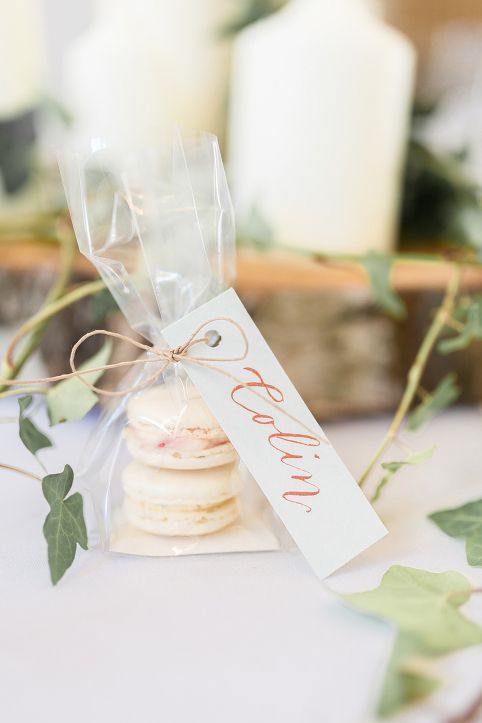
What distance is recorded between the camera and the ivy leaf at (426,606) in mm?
369

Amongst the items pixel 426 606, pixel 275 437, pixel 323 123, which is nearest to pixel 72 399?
pixel 275 437

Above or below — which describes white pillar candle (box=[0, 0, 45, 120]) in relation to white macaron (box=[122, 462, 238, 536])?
above

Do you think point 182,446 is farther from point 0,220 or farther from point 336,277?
point 0,220

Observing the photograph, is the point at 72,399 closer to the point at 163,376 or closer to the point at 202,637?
the point at 163,376

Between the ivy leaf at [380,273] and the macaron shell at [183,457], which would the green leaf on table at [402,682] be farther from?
the ivy leaf at [380,273]

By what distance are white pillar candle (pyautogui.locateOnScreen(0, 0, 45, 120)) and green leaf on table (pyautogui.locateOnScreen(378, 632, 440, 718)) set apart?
33.5 inches

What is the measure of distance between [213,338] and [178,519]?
121 millimetres

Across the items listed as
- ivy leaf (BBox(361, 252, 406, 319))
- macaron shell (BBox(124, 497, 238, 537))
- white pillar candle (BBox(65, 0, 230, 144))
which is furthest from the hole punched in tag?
white pillar candle (BBox(65, 0, 230, 144))

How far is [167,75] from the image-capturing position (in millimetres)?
927

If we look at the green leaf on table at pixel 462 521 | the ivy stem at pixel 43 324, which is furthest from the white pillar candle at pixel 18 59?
the green leaf on table at pixel 462 521

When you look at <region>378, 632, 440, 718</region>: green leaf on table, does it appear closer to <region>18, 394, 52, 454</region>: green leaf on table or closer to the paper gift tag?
the paper gift tag

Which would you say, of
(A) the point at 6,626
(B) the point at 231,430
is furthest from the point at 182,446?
(A) the point at 6,626

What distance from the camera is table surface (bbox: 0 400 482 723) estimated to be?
0.35m

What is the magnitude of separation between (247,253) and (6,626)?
0.53 m
